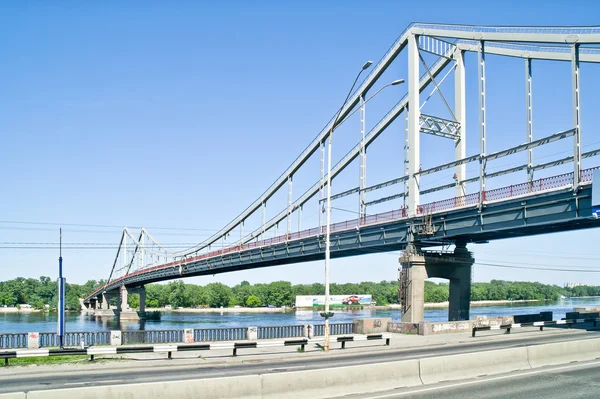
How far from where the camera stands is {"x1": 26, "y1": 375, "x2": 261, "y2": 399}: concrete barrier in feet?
40.9

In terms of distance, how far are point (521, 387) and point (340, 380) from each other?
17.0 ft

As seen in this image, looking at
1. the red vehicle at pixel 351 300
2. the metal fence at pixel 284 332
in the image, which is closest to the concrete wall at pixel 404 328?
the metal fence at pixel 284 332

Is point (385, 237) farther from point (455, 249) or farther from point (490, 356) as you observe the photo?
point (490, 356)

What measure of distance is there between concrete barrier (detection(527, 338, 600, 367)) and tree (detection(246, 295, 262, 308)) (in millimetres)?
168719

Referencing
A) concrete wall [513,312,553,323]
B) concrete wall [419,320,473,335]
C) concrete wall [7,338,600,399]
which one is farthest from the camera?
concrete wall [513,312,553,323]

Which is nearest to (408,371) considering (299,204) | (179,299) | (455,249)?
(455,249)

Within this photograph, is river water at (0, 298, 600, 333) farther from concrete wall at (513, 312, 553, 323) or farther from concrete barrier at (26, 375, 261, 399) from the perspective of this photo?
concrete barrier at (26, 375, 261, 399)

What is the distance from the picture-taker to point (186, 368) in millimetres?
22938

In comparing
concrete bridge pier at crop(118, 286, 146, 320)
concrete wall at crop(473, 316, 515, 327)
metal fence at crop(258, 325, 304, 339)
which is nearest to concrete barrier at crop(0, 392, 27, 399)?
metal fence at crop(258, 325, 304, 339)

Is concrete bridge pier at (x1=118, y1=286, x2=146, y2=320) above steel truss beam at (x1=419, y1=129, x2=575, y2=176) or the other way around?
the other way around

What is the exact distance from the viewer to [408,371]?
1689cm

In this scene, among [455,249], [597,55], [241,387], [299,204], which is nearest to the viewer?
[241,387]

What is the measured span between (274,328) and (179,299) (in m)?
154

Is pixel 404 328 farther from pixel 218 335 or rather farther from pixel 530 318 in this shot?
pixel 530 318
